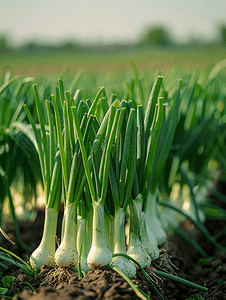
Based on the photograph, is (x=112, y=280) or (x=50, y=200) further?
(x=50, y=200)

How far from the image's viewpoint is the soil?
0.62 m

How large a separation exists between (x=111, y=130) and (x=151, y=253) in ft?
1.33

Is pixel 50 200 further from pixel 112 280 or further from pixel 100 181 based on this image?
pixel 112 280

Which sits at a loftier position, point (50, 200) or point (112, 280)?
point (50, 200)

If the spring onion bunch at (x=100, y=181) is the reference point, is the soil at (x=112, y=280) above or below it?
below

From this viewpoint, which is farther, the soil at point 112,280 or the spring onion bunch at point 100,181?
the spring onion bunch at point 100,181

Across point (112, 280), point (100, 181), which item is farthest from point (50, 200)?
point (112, 280)

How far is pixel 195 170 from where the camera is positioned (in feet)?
5.47

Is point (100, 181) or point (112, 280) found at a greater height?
point (100, 181)

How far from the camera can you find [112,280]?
0.69 metres

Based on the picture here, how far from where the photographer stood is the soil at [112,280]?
2.03 feet

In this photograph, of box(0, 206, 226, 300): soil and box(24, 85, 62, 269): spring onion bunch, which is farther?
box(24, 85, 62, 269): spring onion bunch

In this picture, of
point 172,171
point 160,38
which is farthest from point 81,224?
point 160,38

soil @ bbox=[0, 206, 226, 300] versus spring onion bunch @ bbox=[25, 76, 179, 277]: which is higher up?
spring onion bunch @ bbox=[25, 76, 179, 277]
